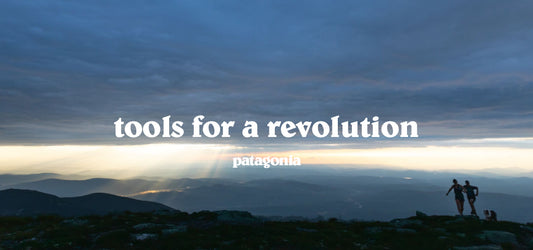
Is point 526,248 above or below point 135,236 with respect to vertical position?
below

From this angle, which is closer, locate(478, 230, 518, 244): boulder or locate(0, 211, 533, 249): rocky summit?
locate(0, 211, 533, 249): rocky summit

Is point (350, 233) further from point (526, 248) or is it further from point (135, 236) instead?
point (135, 236)

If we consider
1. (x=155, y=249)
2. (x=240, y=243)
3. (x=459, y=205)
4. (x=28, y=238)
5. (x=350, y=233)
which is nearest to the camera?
(x=155, y=249)

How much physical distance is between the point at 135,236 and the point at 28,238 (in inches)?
330

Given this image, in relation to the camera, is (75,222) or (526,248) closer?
(526,248)

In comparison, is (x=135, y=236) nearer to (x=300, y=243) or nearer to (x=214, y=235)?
(x=214, y=235)

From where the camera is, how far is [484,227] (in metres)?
23.3

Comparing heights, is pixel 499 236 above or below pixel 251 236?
below

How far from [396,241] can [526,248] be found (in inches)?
359

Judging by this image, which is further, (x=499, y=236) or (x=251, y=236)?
(x=499, y=236)

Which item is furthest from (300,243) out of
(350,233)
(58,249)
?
(58,249)

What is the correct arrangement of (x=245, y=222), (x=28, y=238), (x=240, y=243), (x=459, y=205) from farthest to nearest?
(x=459, y=205) < (x=245, y=222) < (x=28, y=238) < (x=240, y=243)

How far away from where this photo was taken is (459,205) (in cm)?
3169

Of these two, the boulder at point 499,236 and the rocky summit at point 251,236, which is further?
the boulder at point 499,236
